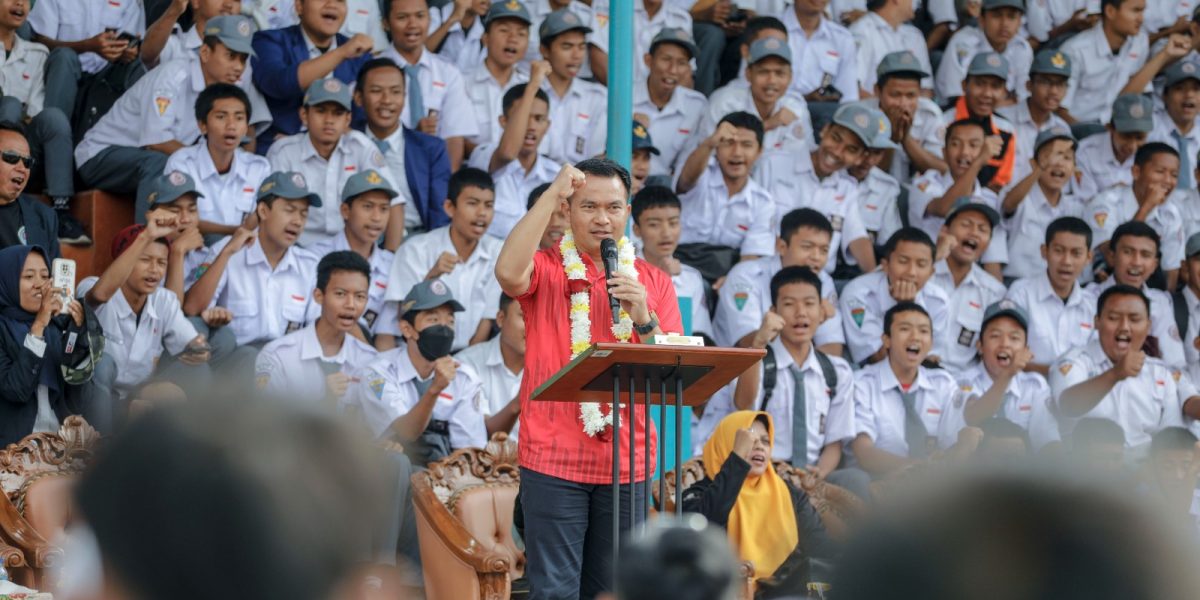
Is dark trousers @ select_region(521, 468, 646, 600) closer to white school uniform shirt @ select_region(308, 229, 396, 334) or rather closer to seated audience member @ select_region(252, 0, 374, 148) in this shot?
white school uniform shirt @ select_region(308, 229, 396, 334)

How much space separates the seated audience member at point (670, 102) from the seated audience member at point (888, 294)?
1.48 meters

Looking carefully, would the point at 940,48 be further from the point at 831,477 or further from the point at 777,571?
the point at 777,571

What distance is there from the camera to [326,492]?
42.1 inches

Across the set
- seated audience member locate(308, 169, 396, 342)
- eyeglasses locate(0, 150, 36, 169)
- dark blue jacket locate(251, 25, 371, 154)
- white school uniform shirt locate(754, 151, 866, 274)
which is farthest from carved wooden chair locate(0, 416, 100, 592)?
white school uniform shirt locate(754, 151, 866, 274)

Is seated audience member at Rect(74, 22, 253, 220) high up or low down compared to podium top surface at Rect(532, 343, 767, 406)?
up

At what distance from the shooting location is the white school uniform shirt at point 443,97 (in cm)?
833

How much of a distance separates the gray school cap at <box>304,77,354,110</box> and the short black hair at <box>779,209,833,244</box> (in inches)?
101

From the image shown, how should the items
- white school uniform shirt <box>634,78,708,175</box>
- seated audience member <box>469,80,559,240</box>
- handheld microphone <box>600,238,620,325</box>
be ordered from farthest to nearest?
white school uniform shirt <box>634,78,708,175</box>, seated audience member <box>469,80,559,240</box>, handheld microphone <box>600,238,620,325</box>

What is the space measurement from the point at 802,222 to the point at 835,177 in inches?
34.5

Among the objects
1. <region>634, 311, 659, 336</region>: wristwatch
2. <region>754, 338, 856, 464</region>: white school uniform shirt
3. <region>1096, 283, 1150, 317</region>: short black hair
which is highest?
<region>1096, 283, 1150, 317</region>: short black hair

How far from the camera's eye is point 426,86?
8.34m

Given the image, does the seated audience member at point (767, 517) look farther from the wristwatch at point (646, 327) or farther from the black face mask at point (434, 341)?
the wristwatch at point (646, 327)

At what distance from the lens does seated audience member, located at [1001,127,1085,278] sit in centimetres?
940

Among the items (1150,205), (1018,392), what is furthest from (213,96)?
(1150,205)
